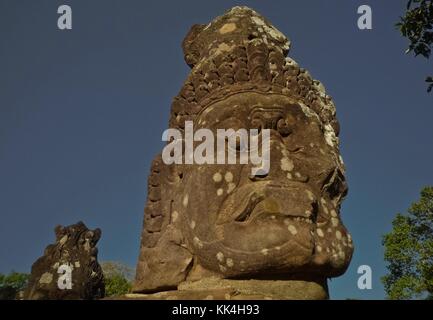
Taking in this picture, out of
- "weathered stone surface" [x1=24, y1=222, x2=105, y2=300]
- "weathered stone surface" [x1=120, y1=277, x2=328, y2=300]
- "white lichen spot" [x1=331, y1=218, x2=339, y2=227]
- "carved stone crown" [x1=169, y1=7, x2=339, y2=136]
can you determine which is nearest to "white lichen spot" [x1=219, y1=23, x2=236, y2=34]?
"carved stone crown" [x1=169, y1=7, x2=339, y2=136]

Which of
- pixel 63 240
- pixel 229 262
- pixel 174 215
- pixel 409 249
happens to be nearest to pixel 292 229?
pixel 229 262

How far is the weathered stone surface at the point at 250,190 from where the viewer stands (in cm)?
369

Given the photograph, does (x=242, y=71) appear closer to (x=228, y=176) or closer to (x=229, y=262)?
(x=228, y=176)

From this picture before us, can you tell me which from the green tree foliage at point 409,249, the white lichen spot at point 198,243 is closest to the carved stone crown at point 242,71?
the white lichen spot at point 198,243

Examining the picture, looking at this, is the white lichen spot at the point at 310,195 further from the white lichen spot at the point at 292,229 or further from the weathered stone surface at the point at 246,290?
the weathered stone surface at the point at 246,290

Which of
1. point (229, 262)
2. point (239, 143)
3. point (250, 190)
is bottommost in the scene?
point (229, 262)

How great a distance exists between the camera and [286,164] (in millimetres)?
4027

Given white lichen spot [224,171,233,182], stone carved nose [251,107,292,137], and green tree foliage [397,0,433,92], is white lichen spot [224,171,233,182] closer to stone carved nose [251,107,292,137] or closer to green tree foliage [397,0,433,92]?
stone carved nose [251,107,292,137]

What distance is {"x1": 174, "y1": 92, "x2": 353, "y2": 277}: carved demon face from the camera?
3627 mm

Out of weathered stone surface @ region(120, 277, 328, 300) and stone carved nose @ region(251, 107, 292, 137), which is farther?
stone carved nose @ region(251, 107, 292, 137)

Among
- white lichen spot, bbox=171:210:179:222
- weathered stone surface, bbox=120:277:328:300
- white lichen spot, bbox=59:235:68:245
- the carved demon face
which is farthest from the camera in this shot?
white lichen spot, bbox=59:235:68:245

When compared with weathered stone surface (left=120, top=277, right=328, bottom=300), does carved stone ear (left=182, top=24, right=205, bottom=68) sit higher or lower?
higher

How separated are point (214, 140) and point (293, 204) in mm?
900

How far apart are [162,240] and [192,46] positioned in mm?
2318
